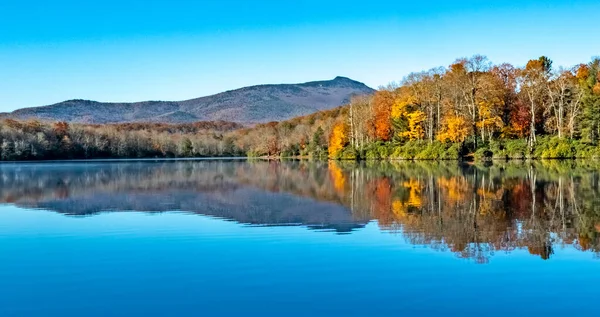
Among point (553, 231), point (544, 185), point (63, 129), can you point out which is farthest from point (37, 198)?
point (63, 129)

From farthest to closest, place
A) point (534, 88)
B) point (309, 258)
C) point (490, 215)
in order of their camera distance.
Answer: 1. point (534, 88)
2. point (490, 215)
3. point (309, 258)

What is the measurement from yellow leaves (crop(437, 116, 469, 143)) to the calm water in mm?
37682

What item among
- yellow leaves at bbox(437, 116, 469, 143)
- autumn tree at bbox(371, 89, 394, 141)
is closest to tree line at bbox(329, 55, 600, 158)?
yellow leaves at bbox(437, 116, 469, 143)

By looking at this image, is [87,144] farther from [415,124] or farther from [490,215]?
[490,215]

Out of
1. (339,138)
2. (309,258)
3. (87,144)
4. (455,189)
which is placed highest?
(87,144)

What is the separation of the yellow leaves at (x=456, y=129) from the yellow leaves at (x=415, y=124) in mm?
5298

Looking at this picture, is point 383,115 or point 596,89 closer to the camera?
point 596,89

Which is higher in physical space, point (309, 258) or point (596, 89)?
point (596, 89)

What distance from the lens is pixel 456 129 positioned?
187 feet

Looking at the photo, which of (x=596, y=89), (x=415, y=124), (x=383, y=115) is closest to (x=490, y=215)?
(x=596, y=89)

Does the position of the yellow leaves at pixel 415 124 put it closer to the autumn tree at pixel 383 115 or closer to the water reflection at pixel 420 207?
the autumn tree at pixel 383 115

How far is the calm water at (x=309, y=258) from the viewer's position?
7.24m

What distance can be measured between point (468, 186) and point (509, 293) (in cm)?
1783

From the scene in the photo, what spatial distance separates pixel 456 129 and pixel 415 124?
344 inches
